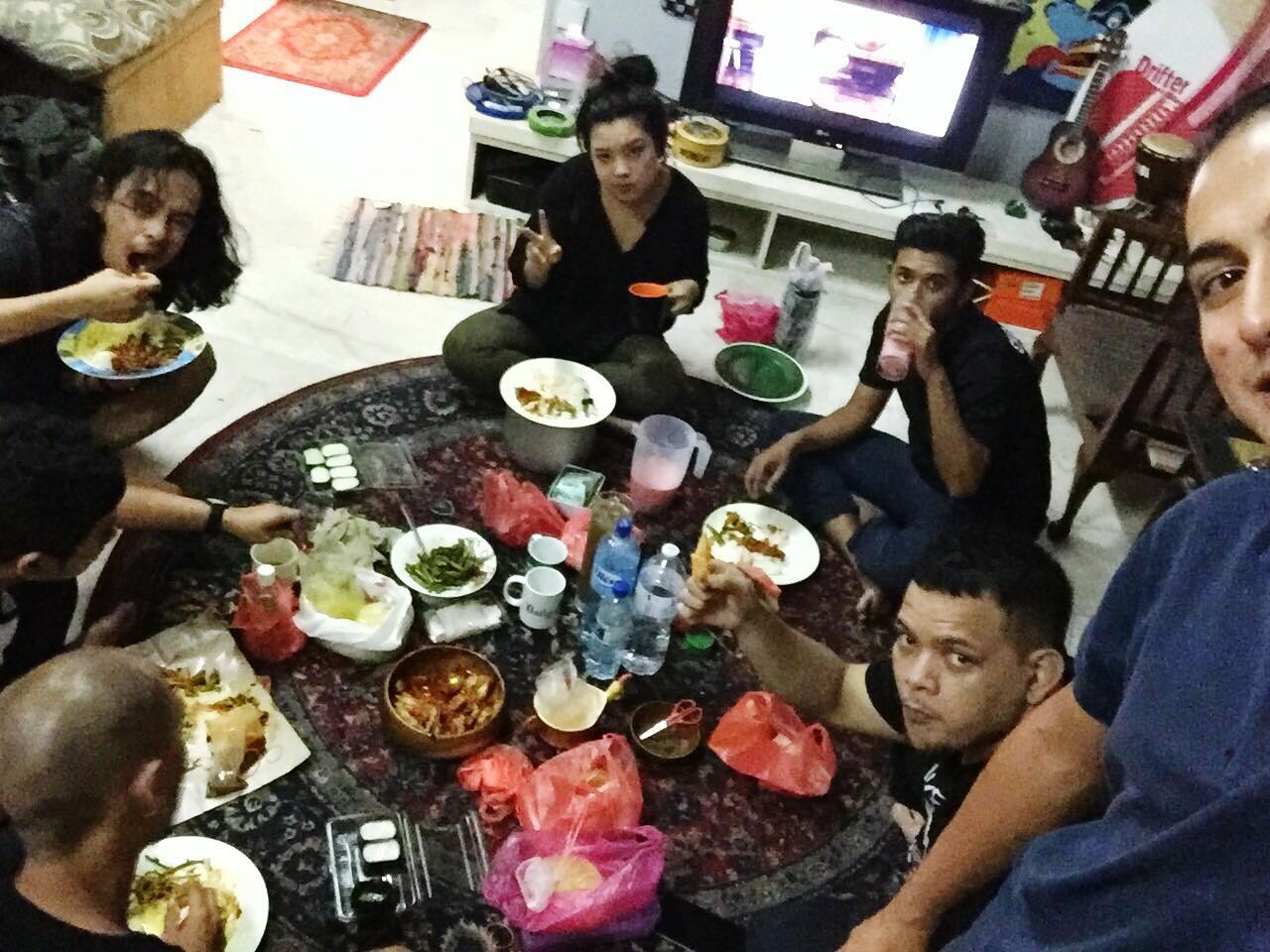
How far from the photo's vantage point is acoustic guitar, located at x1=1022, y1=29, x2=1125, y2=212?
3.42 metres

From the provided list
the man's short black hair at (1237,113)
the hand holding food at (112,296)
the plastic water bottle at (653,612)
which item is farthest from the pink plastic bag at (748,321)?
the man's short black hair at (1237,113)

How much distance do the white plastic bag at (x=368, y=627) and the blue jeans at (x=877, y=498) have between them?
3.24 ft

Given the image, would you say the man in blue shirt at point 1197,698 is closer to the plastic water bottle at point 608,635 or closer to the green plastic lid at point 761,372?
the plastic water bottle at point 608,635

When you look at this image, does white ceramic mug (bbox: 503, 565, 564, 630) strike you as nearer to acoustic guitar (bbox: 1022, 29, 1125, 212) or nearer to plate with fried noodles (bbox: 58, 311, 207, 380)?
plate with fried noodles (bbox: 58, 311, 207, 380)

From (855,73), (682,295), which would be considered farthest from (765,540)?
(855,73)

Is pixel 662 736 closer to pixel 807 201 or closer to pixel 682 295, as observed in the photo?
pixel 682 295

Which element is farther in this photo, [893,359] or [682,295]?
[682,295]

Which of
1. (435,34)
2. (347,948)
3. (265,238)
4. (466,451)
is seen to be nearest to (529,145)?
(265,238)

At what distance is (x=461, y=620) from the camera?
204 cm

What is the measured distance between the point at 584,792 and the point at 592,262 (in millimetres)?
1380

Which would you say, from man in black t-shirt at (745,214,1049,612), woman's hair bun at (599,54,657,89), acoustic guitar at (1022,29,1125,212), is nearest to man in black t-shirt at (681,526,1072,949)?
man in black t-shirt at (745,214,1049,612)

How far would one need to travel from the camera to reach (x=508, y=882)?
1591 millimetres

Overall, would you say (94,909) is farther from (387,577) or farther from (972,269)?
(972,269)

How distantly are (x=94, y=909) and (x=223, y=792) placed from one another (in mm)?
591
